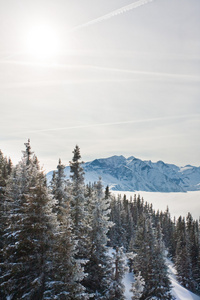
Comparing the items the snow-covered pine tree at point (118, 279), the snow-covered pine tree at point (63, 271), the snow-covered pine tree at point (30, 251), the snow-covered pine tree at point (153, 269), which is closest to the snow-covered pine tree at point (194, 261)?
the snow-covered pine tree at point (153, 269)

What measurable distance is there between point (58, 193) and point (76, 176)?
8.74ft

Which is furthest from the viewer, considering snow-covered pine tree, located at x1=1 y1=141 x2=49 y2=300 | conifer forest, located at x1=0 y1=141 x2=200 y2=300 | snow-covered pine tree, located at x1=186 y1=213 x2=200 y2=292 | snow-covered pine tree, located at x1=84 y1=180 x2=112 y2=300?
snow-covered pine tree, located at x1=186 y1=213 x2=200 y2=292

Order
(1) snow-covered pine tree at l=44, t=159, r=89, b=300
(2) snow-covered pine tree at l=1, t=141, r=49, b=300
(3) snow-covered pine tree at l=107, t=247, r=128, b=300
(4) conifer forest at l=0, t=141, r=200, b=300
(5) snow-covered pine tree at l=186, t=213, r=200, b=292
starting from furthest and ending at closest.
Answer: (5) snow-covered pine tree at l=186, t=213, r=200, b=292 → (3) snow-covered pine tree at l=107, t=247, r=128, b=300 → (4) conifer forest at l=0, t=141, r=200, b=300 → (1) snow-covered pine tree at l=44, t=159, r=89, b=300 → (2) snow-covered pine tree at l=1, t=141, r=49, b=300

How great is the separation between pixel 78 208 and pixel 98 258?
519 centimetres

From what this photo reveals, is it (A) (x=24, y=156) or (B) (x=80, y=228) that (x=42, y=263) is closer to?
(B) (x=80, y=228)

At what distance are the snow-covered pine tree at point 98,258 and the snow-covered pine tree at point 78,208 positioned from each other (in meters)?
0.82

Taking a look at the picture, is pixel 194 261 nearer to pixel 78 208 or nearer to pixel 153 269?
pixel 153 269

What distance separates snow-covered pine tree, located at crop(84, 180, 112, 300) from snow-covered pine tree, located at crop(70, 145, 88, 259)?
32.4 inches

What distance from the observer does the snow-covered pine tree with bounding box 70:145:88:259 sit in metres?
21.6

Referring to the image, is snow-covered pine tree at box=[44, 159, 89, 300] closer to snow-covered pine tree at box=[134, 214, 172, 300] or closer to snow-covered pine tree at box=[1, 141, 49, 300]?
snow-covered pine tree at box=[1, 141, 49, 300]

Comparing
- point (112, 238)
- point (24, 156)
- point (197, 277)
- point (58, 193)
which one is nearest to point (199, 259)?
point (197, 277)

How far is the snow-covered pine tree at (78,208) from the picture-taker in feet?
70.9

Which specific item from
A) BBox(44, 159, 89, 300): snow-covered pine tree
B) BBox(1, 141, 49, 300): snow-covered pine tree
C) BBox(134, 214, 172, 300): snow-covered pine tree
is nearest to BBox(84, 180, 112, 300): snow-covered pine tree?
BBox(44, 159, 89, 300): snow-covered pine tree

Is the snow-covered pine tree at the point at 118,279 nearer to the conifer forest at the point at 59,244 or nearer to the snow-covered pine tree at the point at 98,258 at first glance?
the conifer forest at the point at 59,244
